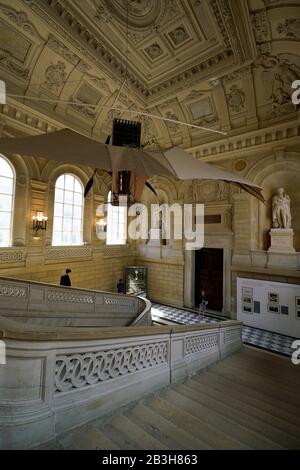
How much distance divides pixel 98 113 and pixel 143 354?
9565 millimetres

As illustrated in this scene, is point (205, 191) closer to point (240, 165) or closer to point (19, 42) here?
point (240, 165)

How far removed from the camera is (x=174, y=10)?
625cm

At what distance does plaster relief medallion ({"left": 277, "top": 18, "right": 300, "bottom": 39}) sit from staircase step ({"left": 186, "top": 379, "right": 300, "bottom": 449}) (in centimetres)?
875

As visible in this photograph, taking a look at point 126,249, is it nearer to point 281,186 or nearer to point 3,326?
point 281,186

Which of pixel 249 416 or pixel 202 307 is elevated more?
pixel 249 416

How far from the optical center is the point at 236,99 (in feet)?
28.3

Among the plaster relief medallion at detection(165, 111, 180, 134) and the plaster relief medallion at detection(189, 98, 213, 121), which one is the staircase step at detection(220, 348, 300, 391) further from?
the plaster relief medallion at detection(165, 111, 180, 134)

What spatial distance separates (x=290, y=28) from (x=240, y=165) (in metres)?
4.18

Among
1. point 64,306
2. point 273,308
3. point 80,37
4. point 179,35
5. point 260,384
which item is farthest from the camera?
point 273,308

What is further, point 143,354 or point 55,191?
point 55,191

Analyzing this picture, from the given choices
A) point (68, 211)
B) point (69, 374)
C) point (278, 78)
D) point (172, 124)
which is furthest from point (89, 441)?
point (172, 124)

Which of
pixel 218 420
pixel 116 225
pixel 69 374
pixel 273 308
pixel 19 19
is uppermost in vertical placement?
pixel 19 19

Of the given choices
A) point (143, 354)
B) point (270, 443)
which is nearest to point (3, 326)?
point (143, 354)

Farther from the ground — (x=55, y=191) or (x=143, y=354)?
(x=55, y=191)
